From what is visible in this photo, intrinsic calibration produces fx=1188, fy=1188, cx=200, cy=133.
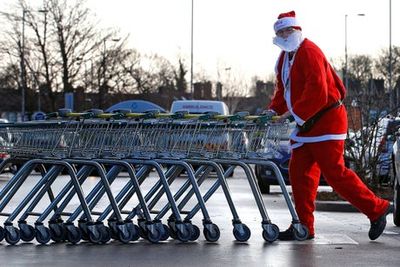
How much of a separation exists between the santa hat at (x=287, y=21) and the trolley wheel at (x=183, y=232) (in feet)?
6.92

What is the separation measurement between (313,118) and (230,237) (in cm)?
159

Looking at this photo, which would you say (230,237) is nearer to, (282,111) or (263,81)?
(282,111)

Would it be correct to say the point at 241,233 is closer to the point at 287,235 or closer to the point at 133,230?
the point at 287,235

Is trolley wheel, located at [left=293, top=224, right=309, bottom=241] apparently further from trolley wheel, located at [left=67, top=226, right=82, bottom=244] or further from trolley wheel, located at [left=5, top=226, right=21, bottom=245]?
trolley wheel, located at [left=5, top=226, right=21, bottom=245]

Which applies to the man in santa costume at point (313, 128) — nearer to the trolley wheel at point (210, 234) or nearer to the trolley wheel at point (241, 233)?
the trolley wheel at point (241, 233)

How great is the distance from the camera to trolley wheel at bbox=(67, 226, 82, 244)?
11.3 meters

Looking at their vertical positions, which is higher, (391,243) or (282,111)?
(282,111)

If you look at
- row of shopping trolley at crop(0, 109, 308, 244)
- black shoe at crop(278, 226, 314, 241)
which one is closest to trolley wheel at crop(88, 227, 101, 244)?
row of shopping trolley at crop(0, 109, 308, 244)

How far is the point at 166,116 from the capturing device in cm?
1150

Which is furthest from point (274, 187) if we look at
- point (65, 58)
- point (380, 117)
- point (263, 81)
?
point (263, 81)

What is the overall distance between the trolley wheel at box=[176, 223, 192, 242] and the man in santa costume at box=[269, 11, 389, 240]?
884mm

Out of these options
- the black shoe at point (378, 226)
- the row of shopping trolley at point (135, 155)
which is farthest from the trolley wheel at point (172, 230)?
the black shoe at point (378, 226)

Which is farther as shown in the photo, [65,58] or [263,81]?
[263,81]

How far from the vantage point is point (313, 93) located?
11.2 meters
